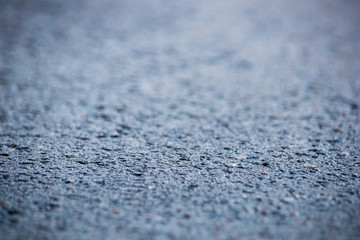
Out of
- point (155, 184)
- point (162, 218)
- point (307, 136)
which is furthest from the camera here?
point (307, 136)

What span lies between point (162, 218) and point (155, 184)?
306 millimetres

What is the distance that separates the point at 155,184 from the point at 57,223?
0.59m

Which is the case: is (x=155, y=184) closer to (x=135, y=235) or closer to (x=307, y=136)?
(x=135, y=235)

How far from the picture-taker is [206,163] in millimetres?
2195

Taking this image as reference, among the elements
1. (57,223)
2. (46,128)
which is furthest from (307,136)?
(46,128)

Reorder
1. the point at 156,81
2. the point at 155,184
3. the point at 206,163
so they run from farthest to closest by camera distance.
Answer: the point at 156,81, the point at 206,163, the point at 155,184

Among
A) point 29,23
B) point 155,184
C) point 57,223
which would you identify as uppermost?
point 29,23

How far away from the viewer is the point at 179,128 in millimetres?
2709

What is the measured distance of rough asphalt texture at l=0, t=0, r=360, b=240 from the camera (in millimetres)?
1696

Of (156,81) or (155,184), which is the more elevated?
(156,81)

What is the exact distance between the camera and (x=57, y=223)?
1.64m

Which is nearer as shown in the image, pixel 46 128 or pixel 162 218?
pixel 162 218

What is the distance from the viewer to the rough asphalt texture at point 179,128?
66.8 inches

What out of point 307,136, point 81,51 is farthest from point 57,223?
point 81,51
